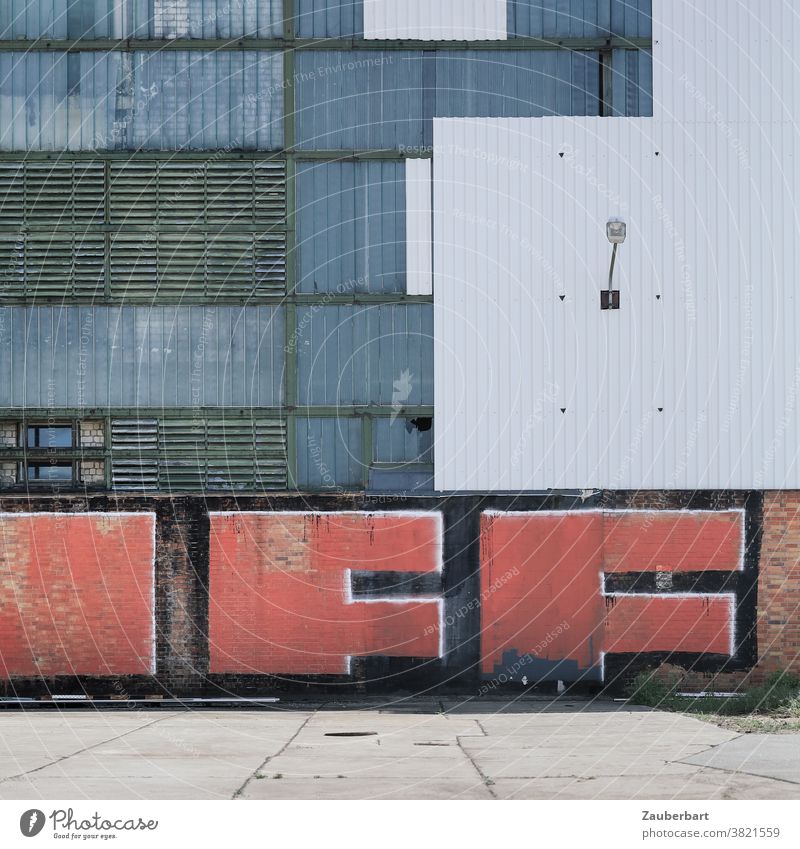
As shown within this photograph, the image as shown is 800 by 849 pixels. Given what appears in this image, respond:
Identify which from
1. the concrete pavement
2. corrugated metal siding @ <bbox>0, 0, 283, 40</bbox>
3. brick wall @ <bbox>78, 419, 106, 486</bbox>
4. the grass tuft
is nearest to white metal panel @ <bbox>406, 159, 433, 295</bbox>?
corrugated metal siding @ <bbox>0, 0, 283, 40</bbox>

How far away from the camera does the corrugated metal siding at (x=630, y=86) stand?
2012 centimetres

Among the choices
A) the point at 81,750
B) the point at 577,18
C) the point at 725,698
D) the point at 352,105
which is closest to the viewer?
the point at 81,750

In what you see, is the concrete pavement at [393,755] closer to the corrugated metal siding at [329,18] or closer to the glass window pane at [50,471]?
the glass window pane at [50,471]

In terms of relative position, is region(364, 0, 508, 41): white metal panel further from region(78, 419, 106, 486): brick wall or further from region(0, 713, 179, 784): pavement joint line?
region(0, 713, 179, 784): pavement joint line

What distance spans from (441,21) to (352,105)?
78.1 inches

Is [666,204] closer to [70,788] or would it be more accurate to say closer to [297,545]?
[297,545]

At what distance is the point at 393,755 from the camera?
538 inches

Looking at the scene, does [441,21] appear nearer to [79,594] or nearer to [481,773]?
[79,594]

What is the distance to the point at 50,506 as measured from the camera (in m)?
19.8

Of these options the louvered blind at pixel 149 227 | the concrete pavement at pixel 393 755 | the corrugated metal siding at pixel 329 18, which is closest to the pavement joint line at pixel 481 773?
the concrete pavement at pixel 393 755

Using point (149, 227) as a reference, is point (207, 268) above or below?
below

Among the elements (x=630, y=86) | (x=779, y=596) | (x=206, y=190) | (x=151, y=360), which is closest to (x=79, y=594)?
(x=151, y=360)

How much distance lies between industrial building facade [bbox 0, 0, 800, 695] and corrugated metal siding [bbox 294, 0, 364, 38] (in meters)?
0.04

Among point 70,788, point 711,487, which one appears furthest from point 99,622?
point 711,487
